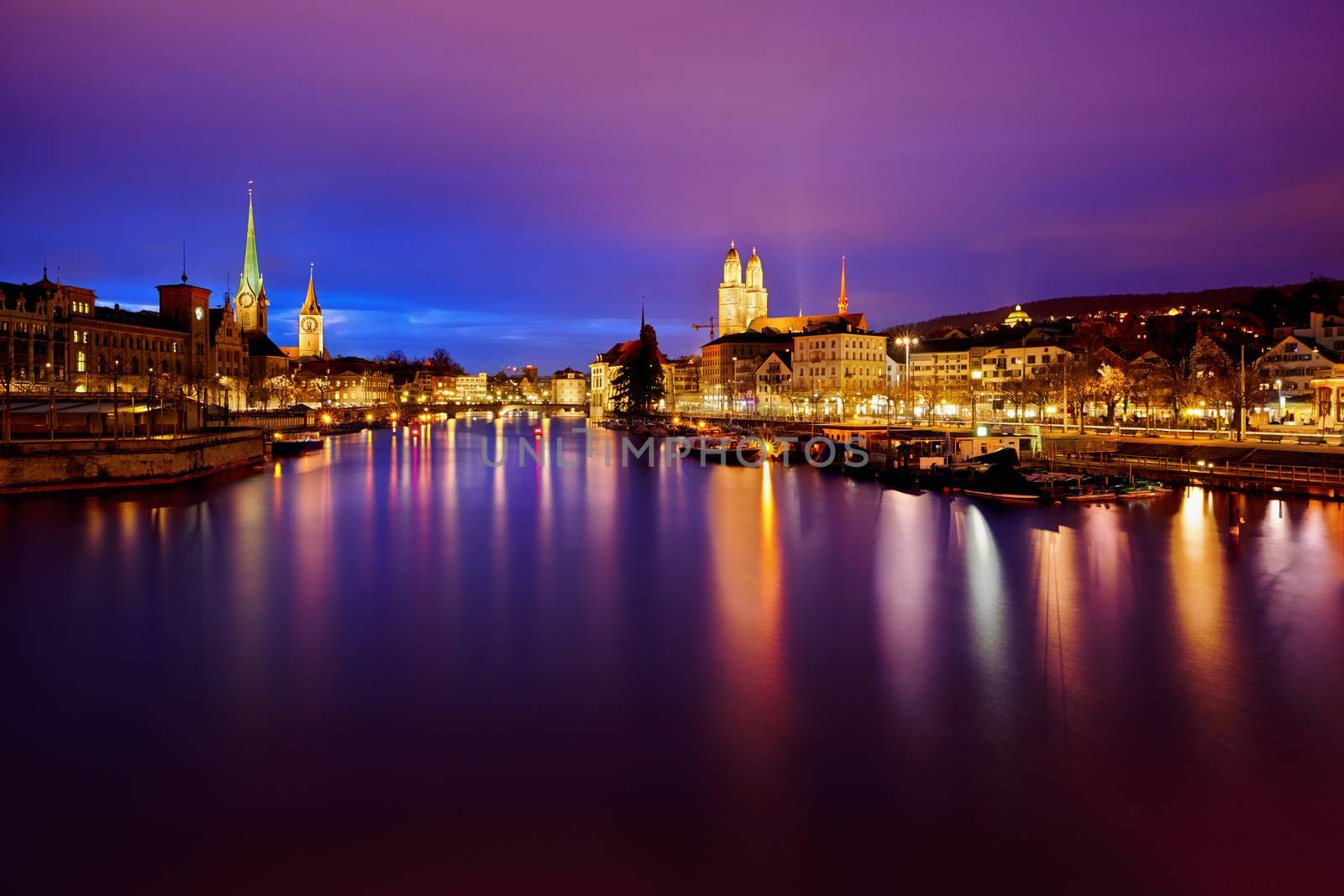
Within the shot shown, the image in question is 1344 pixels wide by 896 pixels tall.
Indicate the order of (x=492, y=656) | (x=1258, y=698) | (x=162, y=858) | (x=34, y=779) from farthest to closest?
(x=492, y=656), (x=1258, y=698), (x=34, y=779), (x=162, y=858)

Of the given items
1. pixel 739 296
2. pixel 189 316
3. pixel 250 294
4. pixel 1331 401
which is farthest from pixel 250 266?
pixel 1331 401

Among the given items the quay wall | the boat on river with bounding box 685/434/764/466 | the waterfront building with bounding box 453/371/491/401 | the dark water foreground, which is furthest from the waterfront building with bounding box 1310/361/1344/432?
the waterfront building with bounding box 453/371/491/401

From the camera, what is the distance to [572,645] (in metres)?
12.1

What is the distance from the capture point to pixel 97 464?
98.5 feet

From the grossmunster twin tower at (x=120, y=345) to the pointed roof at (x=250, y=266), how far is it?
81.5ft

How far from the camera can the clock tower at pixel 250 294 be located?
343 feet

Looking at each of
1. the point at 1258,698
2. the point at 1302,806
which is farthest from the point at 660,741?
the point at 1258,698

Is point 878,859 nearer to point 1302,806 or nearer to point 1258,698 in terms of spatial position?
point 1302,806

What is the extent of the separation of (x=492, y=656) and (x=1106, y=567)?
502 inches

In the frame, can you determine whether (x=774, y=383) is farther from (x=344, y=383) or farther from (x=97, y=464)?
(x=97, y=464)

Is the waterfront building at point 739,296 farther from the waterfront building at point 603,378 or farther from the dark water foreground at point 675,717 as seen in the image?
the dark water foreground at point 675,717

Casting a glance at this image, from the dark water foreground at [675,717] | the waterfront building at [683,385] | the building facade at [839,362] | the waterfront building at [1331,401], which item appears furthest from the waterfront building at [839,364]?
the dark water foreground at [675,717]

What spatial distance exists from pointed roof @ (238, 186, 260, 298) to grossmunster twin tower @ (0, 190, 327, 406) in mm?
24851

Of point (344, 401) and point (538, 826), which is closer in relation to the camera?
point (538, 826)
